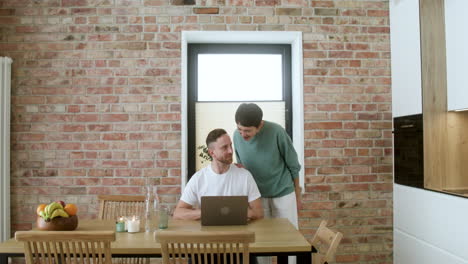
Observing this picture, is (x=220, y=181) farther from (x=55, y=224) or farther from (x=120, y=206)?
(x=55, y=224)

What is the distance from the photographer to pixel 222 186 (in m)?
2.78

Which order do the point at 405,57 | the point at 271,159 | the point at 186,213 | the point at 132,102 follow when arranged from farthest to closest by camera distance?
the point at 132,102 < the point at 405,57 < the point at 271,159 < the point at 186,213

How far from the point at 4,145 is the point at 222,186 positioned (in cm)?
188

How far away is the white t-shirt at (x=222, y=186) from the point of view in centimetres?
276

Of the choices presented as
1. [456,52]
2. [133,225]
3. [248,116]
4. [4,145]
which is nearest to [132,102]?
[4,145]

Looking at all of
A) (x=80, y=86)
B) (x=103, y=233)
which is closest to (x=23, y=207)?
(x=80, y=86)

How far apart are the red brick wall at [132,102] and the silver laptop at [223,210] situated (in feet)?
3.96

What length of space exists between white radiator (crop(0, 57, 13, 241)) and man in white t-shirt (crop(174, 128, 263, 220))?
1.60m

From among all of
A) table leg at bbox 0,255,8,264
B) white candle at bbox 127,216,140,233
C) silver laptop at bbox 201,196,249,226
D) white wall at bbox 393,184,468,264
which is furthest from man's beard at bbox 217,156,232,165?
white wall at bbox 393,184,468,264

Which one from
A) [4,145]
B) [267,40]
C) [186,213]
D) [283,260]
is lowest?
[283,260]

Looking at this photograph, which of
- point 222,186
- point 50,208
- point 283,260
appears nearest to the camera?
point 50,208

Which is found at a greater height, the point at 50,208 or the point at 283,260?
the point at 50,208

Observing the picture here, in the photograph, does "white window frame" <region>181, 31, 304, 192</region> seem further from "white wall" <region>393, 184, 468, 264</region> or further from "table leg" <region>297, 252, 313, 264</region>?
"table leg" <region>297, 252, 313, 264</region>

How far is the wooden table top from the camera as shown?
2.03 metres
